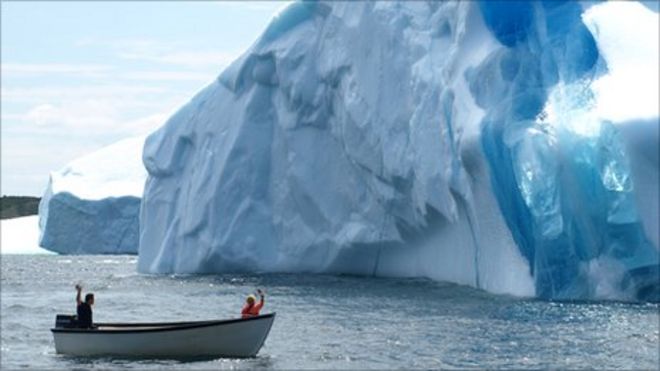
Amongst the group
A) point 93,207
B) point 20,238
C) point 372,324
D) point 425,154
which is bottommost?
point 372,324

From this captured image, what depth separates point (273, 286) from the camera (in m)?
28.6

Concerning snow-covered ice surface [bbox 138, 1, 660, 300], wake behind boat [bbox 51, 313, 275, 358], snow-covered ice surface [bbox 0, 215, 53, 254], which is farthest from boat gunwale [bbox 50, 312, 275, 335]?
snow-covered ice surface [bbox 0, 215, 53, 254]

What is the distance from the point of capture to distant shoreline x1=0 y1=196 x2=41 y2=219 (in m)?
83.9

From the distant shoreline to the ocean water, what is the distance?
54.1 meters

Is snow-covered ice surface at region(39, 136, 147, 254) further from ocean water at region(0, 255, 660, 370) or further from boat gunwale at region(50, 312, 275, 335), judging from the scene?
boat gunwale at region(50, 312, 275, 335)

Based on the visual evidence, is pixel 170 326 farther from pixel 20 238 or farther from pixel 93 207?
pixel 20 238

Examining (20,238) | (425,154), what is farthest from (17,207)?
(425,154)

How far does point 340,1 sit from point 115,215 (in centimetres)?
2114

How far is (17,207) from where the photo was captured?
282ft

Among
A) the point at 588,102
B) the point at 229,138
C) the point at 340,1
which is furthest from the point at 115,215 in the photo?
the point at 588,102

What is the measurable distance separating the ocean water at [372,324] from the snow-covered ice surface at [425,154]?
2.57 ft

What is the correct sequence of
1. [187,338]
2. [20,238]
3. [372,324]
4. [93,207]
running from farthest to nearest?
[20,238] → [93,207] → [372,324] → [187,338]

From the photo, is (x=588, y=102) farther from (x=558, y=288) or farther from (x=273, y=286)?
(x=273, y=286)

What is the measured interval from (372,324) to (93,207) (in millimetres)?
29324
